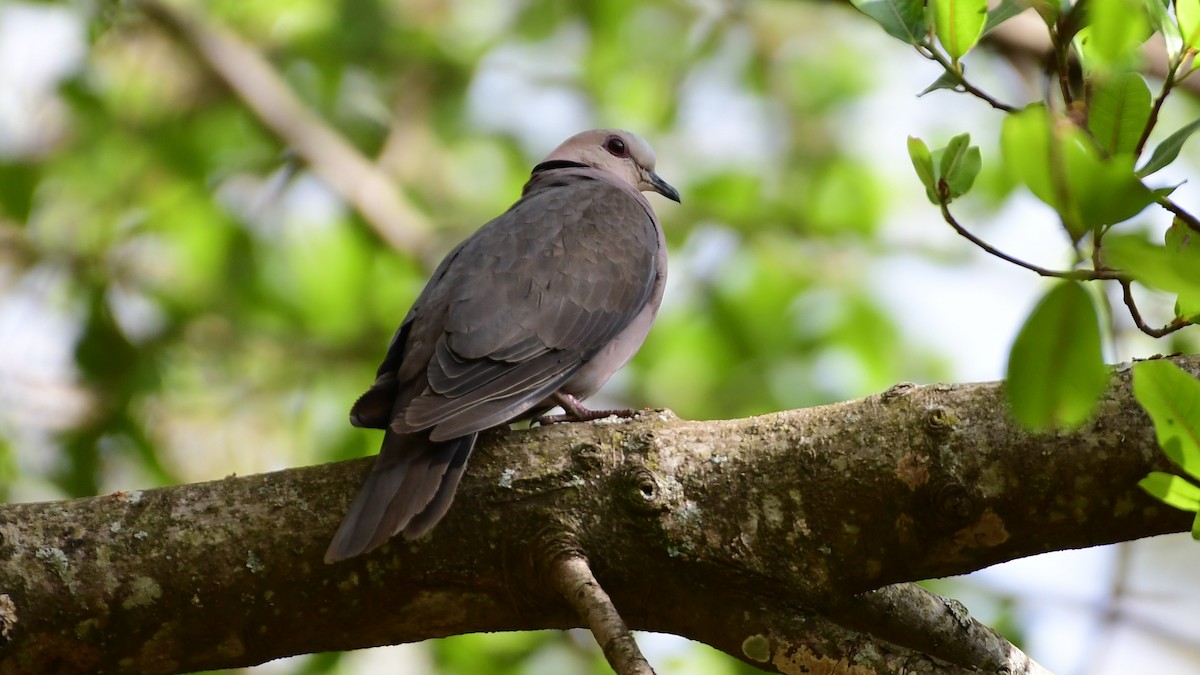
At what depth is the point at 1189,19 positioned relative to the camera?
157 cm

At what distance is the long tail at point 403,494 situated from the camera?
2.08 metres

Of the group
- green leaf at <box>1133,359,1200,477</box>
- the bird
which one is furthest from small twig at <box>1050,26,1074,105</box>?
the bird

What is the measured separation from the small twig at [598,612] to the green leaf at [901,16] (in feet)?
3.31

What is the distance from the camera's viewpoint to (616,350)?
3.30 meters

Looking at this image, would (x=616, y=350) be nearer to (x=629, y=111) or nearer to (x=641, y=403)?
(x=641, y=403)

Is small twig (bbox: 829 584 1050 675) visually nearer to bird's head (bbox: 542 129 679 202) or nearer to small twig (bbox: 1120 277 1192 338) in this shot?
small twig (bbox: 1120 277 1192 338)

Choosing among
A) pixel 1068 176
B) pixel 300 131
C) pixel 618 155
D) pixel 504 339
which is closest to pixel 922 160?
pixel 1068 176

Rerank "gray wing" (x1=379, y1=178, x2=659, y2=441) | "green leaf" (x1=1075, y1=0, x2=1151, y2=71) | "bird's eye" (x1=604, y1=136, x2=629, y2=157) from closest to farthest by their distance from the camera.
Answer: "green leaf" (x1=1075, y1=0, x2=1151, y2=71) → "gray wing" (x1=379, y1=178, x2=659, y2=441) → "bird's eye" (x1=604, y1=136, x2=629, y2=157)

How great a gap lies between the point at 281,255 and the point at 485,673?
8.00ft

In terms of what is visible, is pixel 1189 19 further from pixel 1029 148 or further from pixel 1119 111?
pixel 1029 148

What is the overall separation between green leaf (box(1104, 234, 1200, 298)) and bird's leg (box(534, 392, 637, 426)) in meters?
1.77

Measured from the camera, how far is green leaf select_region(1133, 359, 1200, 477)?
129 centimetres

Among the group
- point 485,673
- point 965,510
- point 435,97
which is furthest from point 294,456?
point 965,510

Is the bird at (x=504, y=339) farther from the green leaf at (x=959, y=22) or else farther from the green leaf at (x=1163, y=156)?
Answer: the green leaf at (x=1163, y=156)
